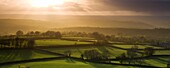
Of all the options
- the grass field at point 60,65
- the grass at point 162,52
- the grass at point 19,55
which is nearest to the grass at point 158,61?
the grass at point 162,52

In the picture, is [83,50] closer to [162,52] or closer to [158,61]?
[158,61]

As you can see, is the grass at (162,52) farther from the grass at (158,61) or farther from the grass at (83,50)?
the grass at (83,50)

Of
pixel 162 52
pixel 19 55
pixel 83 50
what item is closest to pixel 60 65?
pixel 19 55

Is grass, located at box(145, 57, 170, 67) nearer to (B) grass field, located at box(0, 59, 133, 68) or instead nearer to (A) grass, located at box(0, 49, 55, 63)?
(B) grass field, located at box(0, 59, 133, 68)

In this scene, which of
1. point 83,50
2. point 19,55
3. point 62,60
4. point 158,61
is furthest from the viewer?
point 83,50

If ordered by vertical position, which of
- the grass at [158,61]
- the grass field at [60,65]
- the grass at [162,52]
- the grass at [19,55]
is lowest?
the grass at [158,61]

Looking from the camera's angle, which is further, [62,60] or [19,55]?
[19,55]

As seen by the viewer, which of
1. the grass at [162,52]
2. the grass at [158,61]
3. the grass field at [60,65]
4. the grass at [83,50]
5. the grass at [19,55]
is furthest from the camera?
the grass at [162,52]

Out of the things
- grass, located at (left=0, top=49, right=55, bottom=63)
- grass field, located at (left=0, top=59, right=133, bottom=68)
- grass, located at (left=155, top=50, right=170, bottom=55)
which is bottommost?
grass field, located at (left=0, top=59, right=133, bottom=68)

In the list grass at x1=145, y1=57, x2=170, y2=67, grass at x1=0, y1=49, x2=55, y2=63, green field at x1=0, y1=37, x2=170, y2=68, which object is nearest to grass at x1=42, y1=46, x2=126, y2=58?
green field at x1=0, y1=37, x2=170, y2=68
